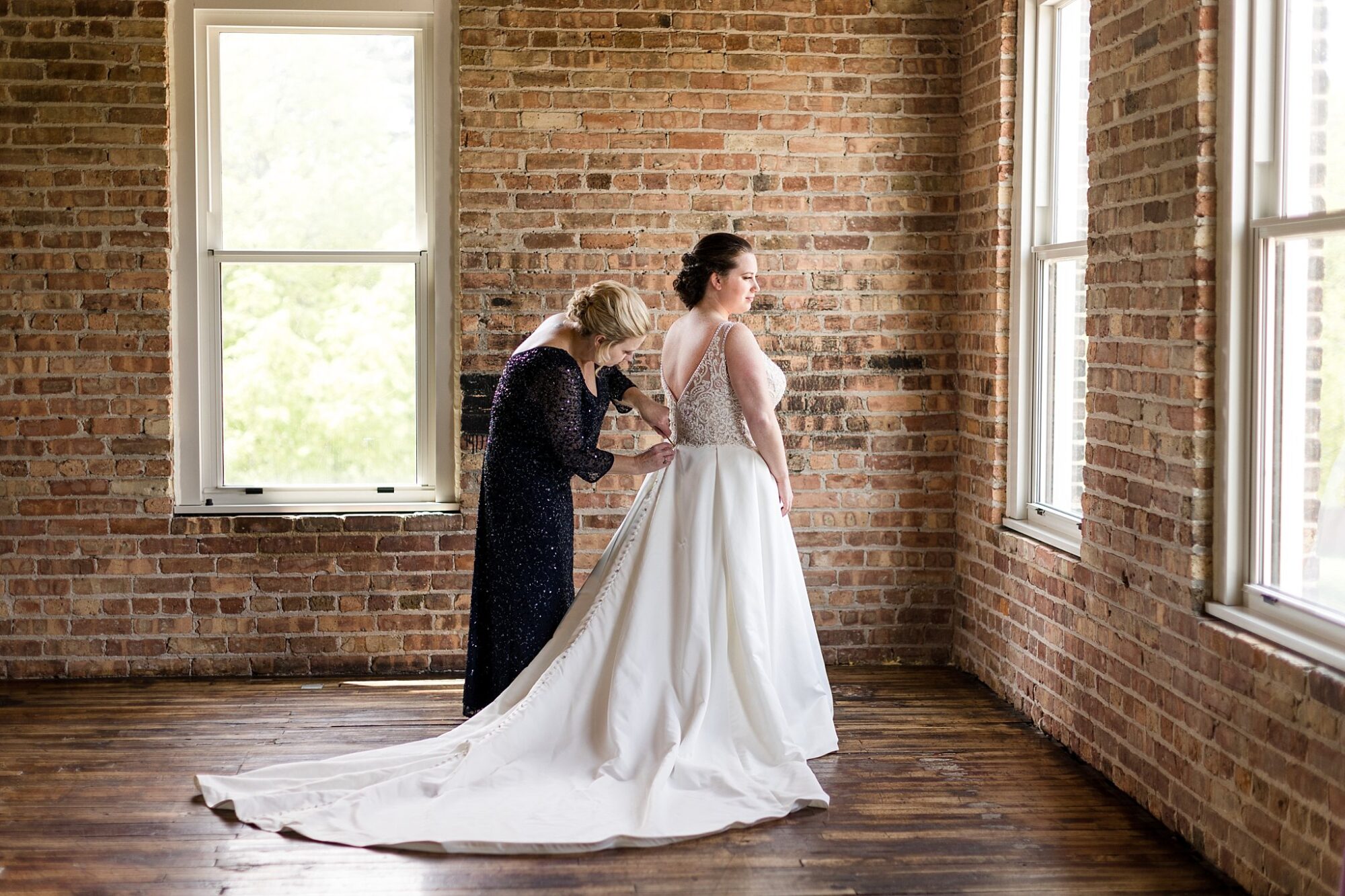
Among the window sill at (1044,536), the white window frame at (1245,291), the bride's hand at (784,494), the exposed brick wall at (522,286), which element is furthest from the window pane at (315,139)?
the white window frame at (1245,291)

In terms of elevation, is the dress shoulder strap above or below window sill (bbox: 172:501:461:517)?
above

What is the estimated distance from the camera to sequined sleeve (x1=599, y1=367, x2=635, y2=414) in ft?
14.8

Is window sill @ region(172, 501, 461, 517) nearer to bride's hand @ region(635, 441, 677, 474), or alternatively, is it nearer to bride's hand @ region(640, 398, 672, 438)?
bride's hand @ region(640, 398, 672, 438)

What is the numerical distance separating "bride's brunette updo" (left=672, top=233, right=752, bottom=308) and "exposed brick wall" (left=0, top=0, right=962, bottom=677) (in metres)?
0.94

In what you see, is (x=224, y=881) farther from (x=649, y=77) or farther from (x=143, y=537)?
(x=649, y=77)

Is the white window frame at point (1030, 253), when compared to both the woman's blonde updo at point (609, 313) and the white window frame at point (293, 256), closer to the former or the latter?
the woman's blonde updo at point (609, 313)

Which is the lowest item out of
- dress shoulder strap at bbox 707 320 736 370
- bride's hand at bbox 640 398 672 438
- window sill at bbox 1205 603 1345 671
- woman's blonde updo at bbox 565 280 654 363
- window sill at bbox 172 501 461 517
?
window sill at bbox 1205 603 1345 671

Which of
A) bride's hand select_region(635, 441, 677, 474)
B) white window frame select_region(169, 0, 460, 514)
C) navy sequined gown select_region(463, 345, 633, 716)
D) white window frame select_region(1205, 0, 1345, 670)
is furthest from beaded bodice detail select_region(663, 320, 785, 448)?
white window frame select_region(1205, 0, 1345, 670)

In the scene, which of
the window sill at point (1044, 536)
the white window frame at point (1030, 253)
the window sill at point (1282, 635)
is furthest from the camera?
the white window frame at point (1030, 253)

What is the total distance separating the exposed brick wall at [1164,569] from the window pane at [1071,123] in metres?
0.43

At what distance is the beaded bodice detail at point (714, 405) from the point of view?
4.29 m

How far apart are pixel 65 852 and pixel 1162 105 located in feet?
11.8

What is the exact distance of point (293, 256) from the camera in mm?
5277

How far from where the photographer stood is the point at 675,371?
173 inches
